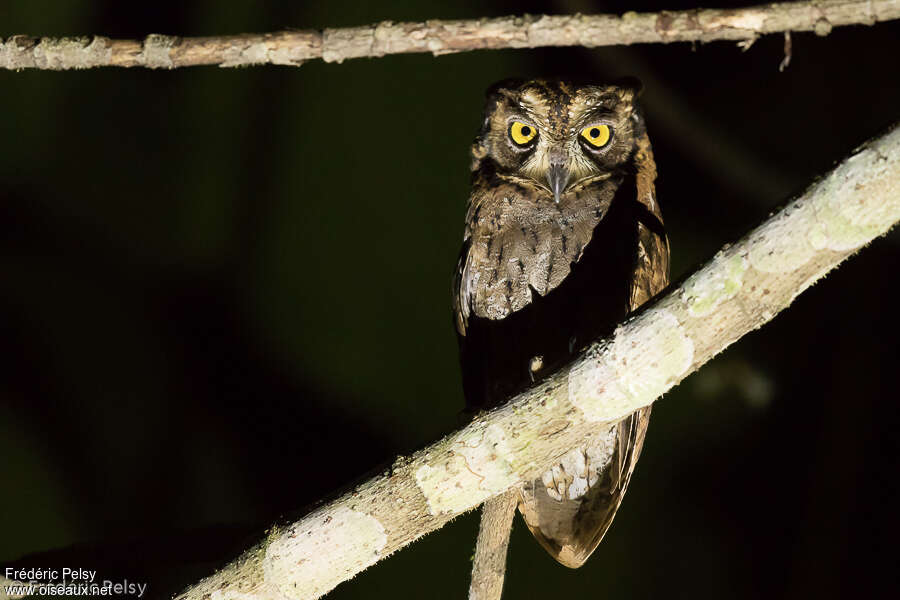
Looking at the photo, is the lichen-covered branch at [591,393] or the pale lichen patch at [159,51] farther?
the pale lichen patch at [159,51]

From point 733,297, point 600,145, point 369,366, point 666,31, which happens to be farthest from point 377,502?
point 369,366

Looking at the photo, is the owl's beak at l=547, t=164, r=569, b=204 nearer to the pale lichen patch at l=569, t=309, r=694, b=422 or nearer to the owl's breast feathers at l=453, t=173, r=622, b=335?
the owl's breast feathers at l=453, t=173, r=622, b=335

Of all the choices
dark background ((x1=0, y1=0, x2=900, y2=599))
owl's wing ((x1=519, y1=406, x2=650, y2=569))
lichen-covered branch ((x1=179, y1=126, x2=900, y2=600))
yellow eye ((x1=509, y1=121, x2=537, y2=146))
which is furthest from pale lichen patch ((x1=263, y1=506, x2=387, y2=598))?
dark background ((x1=0, y1=0, x2=900, y2=599))

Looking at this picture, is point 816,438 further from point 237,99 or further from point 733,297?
point 237,99

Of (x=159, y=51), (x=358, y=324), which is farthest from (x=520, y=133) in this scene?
(x=358, y=324)

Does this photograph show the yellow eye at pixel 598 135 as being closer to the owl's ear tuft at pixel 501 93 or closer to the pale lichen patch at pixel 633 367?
the owl's ear tuft at pixel 501 93

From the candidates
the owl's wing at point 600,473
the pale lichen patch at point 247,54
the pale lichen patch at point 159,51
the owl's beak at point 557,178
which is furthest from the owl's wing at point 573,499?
the pale lichen patch at point 159,51

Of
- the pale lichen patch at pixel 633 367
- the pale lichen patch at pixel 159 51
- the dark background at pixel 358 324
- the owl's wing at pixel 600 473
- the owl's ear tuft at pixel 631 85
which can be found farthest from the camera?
the dark background at pixel 358 324
